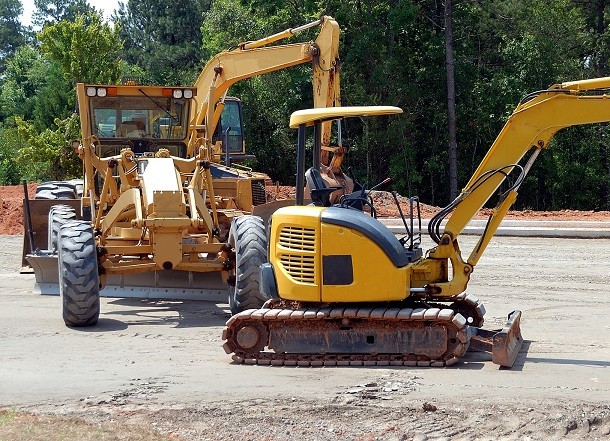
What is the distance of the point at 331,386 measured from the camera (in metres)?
8.18

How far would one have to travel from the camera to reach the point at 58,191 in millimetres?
17250

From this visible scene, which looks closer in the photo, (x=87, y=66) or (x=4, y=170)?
(x=87, y=66)

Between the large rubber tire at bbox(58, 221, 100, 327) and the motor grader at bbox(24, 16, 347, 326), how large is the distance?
12mm

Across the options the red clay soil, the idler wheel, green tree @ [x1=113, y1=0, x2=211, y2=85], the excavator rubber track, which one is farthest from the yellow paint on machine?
green tree @ [x1=113, y1=0, x2=211, y2=85]

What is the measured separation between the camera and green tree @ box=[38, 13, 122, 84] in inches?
1227

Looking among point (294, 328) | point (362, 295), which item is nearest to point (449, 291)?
point (362, 295)

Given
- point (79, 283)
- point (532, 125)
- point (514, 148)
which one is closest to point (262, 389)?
point (514, 148)

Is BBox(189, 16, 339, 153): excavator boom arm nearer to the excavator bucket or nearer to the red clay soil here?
the excavator bucket

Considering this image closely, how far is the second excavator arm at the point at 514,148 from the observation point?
880 cm

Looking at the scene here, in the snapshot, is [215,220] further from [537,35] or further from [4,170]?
[4,170]

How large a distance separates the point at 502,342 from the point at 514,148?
68.7 inches

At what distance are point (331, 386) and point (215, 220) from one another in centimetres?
501

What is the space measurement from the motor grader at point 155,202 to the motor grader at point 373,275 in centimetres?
185

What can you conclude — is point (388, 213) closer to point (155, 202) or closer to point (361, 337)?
point (155, 202)
